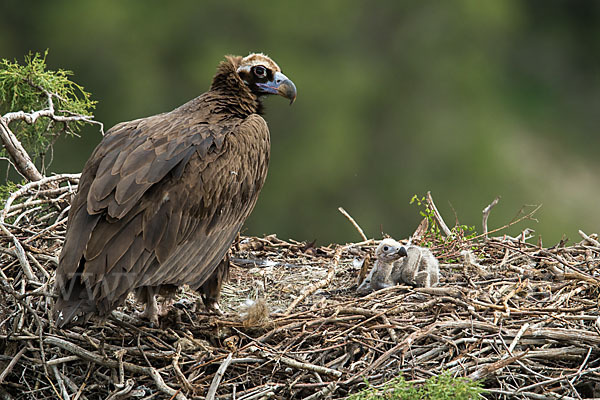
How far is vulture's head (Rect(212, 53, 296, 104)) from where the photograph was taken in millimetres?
4859

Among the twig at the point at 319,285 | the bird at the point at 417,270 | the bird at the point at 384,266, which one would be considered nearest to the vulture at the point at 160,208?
the twig at the point at 319,285

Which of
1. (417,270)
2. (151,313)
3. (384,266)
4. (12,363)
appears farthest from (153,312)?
(417,270)

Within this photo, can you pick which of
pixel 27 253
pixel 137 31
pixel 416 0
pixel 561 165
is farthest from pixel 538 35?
pixel 27 253

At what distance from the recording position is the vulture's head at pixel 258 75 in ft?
15.9

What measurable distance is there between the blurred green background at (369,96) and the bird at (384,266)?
842 centimetres

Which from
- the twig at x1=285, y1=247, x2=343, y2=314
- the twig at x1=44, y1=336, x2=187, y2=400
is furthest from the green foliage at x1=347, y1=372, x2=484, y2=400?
the twig at x1=285, y1=247, x2=343, y2=314

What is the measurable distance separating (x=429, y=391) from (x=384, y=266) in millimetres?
1311

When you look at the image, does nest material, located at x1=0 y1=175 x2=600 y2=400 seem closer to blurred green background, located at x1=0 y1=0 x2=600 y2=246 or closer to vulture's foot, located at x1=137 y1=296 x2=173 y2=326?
vulture's foot, located at x1=137 y1=296 x2=173 y2=326

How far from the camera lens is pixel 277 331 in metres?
3.89

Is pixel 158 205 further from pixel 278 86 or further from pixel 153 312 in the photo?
pixel 278 86

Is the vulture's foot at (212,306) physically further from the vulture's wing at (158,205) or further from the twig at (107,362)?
the twig at (107,362)

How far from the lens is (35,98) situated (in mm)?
5238

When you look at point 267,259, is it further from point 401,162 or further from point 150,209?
point 401,162

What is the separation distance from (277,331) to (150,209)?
800 millimetres
